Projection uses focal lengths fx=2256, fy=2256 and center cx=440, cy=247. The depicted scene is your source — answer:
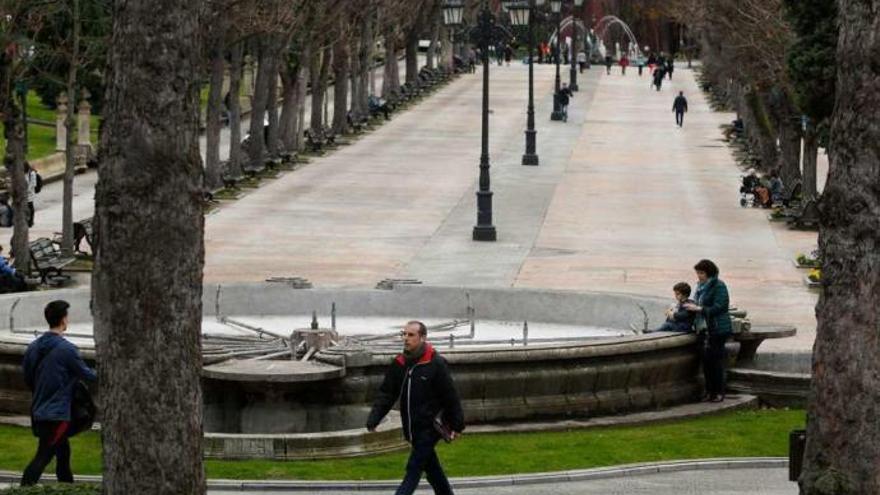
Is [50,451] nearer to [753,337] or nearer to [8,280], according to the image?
[753,337]

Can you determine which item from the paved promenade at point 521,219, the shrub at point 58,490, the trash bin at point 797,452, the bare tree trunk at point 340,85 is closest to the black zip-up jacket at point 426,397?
the trash bin at point 797,452

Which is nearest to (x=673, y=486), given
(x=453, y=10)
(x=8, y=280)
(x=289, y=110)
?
(x=8, y=280)

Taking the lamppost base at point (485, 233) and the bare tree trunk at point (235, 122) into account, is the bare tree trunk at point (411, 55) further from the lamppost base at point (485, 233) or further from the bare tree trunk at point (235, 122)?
the lamppost base at point (485, 233)

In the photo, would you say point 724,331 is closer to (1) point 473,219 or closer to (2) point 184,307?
(2) point 184,307

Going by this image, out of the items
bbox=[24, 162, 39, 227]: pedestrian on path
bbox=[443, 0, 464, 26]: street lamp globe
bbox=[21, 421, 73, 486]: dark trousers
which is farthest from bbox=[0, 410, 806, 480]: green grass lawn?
Answer: bbox=[443, 0, 464, 26]: street lamp globe

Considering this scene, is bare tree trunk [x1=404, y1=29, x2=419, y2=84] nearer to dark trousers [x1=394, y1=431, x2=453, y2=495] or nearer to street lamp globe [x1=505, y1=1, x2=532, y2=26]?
street lamp globe [x1=505, y1=1, x2=532, y2=26]

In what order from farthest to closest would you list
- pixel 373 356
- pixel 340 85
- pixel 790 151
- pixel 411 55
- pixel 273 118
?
pixel 411 55 → pixel 340 85 → pixel 273 118 → pixel 790 151 → pixel 373 356

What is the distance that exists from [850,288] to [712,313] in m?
8.95

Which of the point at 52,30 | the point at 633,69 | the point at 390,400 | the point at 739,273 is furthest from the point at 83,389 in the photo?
the point at 633,69

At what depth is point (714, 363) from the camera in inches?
884

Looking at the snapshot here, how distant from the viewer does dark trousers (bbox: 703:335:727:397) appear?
22.3 metres

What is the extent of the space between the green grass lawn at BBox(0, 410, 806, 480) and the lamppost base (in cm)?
2326

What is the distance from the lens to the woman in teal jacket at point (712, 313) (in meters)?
21.9

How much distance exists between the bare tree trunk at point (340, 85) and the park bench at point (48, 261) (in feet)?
116
